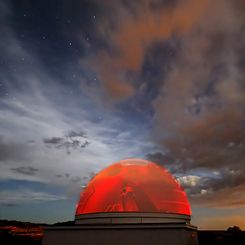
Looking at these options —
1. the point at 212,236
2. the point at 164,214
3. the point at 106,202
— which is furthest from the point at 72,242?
the point at 212,236

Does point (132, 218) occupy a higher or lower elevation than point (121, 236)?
higher

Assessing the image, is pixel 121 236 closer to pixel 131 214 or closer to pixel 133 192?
pixel 131 214

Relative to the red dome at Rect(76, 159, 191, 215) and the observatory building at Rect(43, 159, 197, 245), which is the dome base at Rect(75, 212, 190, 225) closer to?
the observatory building at Rect(43, 159, 197, 245)

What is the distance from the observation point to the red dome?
21.8 metres

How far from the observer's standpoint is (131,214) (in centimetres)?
2142

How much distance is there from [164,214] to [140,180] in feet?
11.2

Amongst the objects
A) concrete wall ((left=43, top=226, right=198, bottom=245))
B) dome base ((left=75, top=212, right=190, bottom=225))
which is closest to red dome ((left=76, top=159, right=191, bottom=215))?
dome base ((left=75, top=212, right=190, bottom=225))

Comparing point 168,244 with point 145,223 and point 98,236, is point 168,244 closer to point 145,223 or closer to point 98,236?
point 145,223

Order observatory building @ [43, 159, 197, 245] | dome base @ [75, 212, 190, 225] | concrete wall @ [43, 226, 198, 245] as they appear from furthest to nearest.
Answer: dome base @ [75, 212, 190, 225], observatory building @ [43, 159, 197, 245], concrete wall @ [43, 226, 198, 245]

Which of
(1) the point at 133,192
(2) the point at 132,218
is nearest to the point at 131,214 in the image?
(2) the point at 132,218

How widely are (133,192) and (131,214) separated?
68.4 inches

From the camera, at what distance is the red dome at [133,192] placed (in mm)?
21828

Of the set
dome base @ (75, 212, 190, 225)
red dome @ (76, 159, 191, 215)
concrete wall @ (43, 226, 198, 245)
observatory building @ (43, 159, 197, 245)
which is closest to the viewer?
concrete wall @ (43, 226, 198, 245)

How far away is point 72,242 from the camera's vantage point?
22.3 m
